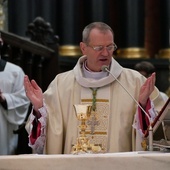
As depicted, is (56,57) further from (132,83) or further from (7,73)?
(132,83)

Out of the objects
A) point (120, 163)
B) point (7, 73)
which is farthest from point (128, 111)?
point (7, 73)

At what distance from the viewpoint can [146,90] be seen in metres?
4.69

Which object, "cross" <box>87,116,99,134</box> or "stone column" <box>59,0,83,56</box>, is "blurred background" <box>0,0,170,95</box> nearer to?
"stone column" <box>59,0,83,56</box>

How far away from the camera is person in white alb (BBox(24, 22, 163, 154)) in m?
4.96

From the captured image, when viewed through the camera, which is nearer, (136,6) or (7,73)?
(7,73)

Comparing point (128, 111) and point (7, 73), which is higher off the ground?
point (7, 73)

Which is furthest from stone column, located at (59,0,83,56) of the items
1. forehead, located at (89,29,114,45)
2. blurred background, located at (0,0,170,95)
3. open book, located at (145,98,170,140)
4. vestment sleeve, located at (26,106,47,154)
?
open book, located at (145,98,170,140)

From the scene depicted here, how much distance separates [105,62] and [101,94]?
0.29m

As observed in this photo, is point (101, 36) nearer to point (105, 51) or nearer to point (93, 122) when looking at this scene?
point (105, 51)

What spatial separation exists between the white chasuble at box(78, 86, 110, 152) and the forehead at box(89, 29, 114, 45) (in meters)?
0.40

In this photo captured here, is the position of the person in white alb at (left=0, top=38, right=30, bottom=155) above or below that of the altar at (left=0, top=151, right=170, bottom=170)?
above

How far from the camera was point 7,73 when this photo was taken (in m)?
7.47

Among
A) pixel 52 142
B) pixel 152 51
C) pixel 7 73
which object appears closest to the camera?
pixel 52 142

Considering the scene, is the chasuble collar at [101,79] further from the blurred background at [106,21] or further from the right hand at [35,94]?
the blurred background at [106,21]
